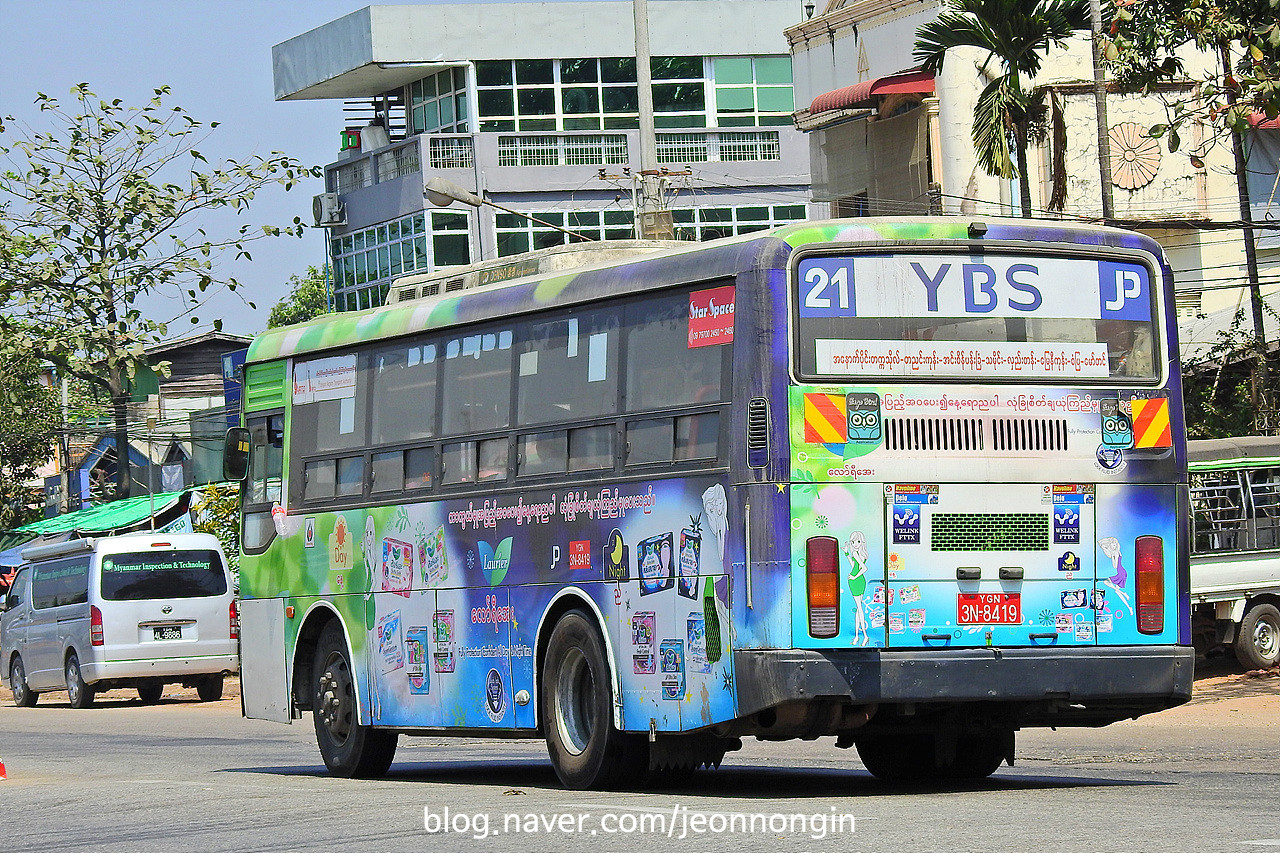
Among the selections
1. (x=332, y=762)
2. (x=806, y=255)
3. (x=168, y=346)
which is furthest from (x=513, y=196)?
(x=806, y=255)

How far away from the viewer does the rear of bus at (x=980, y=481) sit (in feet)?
35.4

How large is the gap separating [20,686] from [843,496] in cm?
2385

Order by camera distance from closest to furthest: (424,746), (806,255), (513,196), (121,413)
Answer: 1. (806,255)
2. (424,746)
3. (121,413)
4. (513,196)

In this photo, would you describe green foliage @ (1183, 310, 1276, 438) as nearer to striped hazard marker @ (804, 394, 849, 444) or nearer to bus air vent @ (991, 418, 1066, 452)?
bus air vent @ (991, 418, 1066, 452)

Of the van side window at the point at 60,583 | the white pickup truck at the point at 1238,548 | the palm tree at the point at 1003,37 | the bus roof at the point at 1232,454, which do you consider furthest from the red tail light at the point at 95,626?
the bus roof at the point at 1232,454

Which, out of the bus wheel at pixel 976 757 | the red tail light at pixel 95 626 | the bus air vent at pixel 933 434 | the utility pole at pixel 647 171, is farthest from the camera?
the red tail light at pixel 95 626

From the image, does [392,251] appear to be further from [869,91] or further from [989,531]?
[989,531]

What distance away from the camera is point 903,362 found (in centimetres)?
1100

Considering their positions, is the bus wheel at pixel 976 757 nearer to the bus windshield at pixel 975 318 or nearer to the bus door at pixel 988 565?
the bus door at pixel 988 565

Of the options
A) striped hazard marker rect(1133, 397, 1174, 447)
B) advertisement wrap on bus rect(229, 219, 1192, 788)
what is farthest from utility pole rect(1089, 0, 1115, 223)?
advertisement wrap on bus rect(229, 219, 1192, 788)

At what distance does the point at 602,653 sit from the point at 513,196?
145 feet

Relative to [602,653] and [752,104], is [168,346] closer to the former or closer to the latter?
[752,104]

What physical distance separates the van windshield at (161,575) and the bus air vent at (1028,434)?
65.7 feet

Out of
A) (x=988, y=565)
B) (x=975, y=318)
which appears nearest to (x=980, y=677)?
(x=988, y=565)
